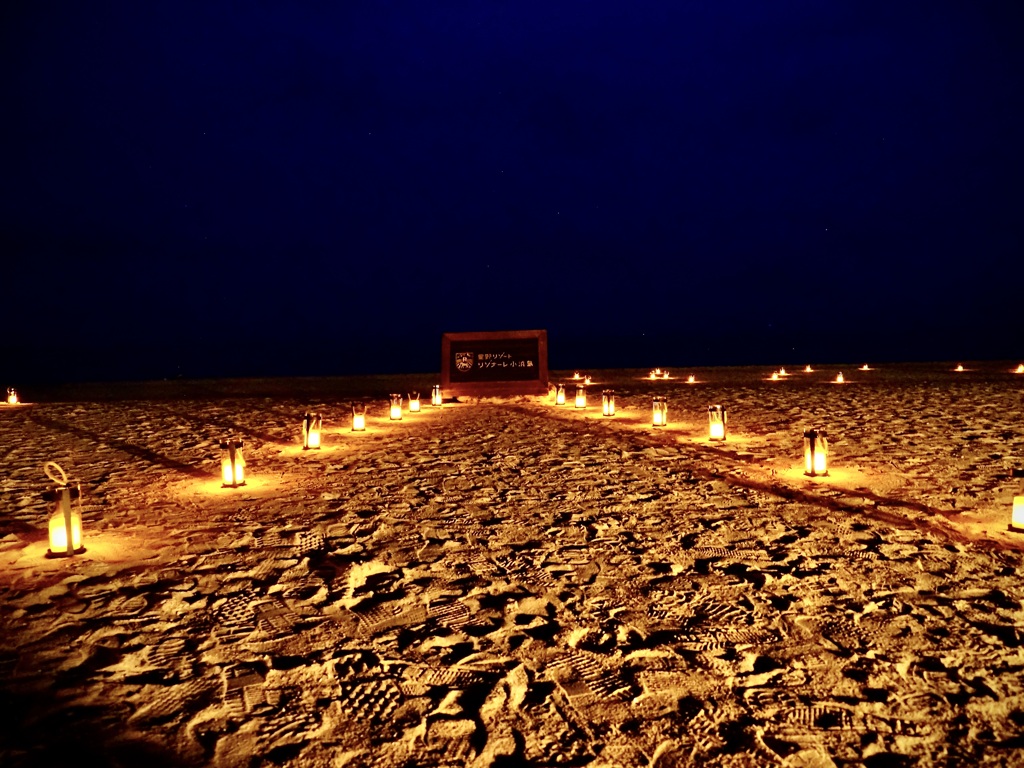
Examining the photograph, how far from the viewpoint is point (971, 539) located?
14.7 ft

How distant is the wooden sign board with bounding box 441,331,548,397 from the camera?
600 inches

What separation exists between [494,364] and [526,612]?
12.1 metres

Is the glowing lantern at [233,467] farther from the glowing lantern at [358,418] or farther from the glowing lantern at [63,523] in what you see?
the glowing lantern at [358,418]

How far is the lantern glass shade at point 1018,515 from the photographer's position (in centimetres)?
461

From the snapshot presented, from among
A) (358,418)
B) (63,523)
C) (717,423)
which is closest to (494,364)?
(358,418)

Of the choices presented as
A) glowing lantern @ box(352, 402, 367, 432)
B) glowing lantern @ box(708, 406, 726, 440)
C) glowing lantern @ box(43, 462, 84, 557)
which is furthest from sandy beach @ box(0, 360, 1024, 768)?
glowing lantern @ box(352, 402, 367, 432)

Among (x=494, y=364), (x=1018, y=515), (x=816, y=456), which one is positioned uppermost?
(x=494, y=364)

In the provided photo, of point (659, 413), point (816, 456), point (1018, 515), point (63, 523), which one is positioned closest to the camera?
point (63, 523)

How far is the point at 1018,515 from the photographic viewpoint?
15.2 ft

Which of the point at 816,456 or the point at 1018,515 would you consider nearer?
the point at 1018,515

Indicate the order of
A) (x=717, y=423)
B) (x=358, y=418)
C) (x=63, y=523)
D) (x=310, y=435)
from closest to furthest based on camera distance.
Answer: (x=63, y=523) → (x=717, y=423) → (x=310, y=435) → (x=358, y=418)

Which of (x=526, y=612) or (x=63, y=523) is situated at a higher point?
(x=63, y=523)

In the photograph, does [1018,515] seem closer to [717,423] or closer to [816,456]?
[816,456]

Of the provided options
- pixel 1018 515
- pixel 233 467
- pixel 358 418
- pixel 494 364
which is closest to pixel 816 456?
pixel 1018 515
